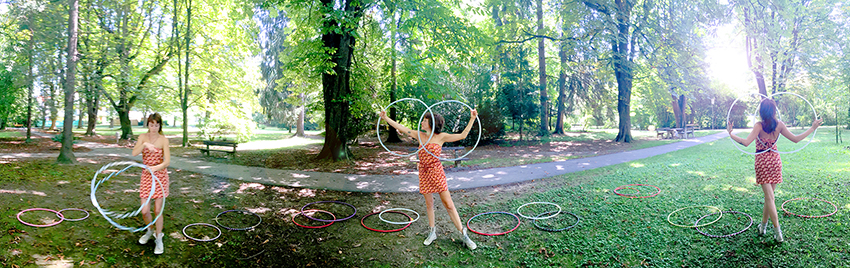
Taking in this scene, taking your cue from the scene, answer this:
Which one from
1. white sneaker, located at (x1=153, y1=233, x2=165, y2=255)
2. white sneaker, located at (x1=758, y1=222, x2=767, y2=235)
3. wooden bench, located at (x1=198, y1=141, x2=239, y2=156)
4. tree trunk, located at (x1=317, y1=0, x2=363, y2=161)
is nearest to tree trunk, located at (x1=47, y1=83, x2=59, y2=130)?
wooden bench, located at (x1=198, y1=141, x2=239, y2=156)

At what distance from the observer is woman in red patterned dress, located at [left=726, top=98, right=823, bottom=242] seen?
16.3 ft

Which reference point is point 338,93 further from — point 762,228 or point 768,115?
point 762,228

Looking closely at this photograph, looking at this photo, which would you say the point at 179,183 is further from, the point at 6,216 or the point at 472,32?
the point at 472,32

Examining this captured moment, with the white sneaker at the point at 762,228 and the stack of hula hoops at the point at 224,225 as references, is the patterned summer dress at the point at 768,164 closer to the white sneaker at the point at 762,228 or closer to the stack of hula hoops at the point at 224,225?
the white sneaker at the point at 762,228

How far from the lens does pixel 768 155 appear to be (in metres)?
5.09

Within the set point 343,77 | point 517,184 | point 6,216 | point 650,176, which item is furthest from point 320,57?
point 650,176

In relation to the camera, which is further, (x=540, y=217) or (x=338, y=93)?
(x=338, y=93)

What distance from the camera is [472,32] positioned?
12133 mm

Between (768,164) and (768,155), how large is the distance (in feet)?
0.45

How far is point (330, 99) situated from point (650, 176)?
403 inches

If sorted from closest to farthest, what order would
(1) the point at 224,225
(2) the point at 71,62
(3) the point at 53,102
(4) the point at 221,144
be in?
(1) the point at 224,225
(2) the point at 71,62
(3) the point at 53,102
(4) the point at 221,144

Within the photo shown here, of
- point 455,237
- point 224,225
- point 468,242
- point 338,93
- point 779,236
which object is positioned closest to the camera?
point 779,236

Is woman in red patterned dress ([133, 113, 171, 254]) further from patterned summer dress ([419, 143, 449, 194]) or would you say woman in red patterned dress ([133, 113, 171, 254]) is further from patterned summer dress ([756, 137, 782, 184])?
patterned summer dress ([756, 137, 782, 184])

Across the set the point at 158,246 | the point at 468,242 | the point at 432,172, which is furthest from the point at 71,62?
the point at 468,242
